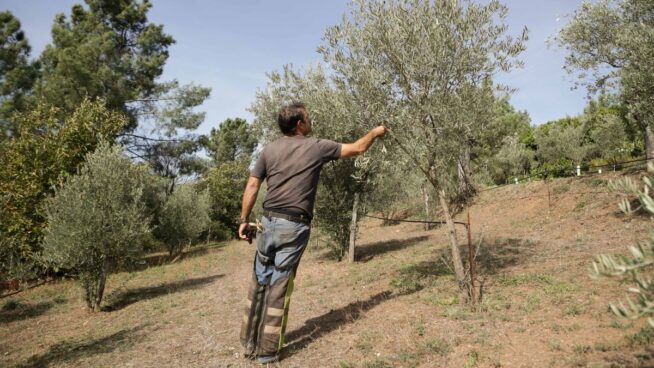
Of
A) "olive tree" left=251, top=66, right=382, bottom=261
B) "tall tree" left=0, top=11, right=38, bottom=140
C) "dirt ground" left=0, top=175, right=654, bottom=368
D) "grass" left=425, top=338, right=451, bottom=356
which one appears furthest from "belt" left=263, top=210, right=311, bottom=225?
"tall tree" left=0, top=11, right=38, bottom=140

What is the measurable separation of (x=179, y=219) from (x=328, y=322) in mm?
21564

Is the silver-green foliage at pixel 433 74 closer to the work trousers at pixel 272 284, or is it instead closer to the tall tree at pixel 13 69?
the work trousers at pixel 272 284

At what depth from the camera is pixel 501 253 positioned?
11156mm

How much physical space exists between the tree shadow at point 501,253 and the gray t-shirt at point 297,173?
5.89 metres

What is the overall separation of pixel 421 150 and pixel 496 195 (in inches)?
841

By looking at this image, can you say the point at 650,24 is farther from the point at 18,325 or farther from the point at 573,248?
the point at 18,325

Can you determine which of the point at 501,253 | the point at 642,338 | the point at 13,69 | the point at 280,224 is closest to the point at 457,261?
the point at 642,338

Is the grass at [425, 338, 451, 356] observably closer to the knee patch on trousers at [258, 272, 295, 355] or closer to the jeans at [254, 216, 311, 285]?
the knee patch on trousers at [258, 272, 295, 355]

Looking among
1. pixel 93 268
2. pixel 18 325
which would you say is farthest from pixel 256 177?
pixel 18 325

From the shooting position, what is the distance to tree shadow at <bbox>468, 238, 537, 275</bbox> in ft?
31.0

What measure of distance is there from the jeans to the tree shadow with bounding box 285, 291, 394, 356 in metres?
1.34

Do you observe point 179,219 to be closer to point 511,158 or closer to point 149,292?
point 149,292

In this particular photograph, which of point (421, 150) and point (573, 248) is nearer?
point (421, 150)

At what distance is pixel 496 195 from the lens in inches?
990
